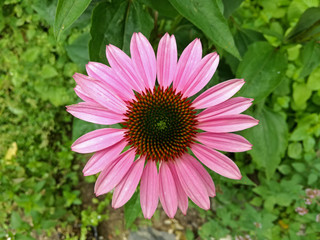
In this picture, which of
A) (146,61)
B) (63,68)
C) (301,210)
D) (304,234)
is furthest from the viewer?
(63,68)


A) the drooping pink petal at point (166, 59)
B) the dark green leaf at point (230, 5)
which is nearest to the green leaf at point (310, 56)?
the dark green leaf at point (230, 5)

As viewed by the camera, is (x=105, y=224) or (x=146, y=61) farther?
(x=105, y=224)

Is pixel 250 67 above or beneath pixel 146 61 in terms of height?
beneath

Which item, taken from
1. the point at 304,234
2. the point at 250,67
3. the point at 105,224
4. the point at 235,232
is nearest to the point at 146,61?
the point at 250,67

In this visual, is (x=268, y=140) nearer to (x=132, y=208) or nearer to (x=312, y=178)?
(x=312, y=178)

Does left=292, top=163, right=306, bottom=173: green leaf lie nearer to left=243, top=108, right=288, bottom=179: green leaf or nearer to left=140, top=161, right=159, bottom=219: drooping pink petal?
left=243, top=108, right=288, bottom=179: green leaf

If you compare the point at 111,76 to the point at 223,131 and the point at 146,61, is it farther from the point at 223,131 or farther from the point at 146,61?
the point at 223,131
